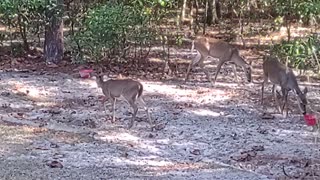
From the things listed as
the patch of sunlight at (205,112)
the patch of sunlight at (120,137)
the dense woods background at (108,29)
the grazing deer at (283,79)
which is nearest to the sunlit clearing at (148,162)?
the patch of sunlight at (120,137)

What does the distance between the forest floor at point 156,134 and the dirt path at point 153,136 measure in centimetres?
Result: 1

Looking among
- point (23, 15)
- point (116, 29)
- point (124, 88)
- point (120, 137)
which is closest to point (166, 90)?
point (116, 29)

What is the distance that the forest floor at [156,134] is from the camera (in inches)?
307

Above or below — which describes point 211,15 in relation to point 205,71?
above

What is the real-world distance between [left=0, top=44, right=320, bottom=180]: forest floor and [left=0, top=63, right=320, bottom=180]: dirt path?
0.01m

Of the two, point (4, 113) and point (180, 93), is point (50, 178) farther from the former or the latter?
point (180, 93)

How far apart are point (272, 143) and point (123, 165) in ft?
7.09

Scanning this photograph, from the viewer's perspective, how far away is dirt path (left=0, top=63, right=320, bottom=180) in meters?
7.78

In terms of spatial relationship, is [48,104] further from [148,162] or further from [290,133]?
[290,133]

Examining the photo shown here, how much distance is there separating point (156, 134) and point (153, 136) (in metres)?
0.13

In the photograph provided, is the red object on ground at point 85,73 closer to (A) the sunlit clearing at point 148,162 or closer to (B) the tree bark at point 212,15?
(A) the sunlit clearing at point 148,162

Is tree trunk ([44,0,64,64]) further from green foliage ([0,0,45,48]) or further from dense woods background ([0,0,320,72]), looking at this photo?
green foliage ([0,0,45,48])

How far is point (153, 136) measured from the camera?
9391 millimetres

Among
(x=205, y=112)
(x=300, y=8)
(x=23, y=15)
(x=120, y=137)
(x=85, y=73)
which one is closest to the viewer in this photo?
(x=120, y=137)
